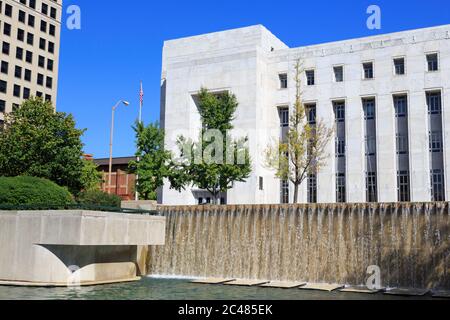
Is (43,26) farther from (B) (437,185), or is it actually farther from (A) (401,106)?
(B) (437,185)

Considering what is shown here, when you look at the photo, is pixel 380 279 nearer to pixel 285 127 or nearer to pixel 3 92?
pixel 285 127

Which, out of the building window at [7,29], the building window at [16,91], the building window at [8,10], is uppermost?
the building window at [8,10]

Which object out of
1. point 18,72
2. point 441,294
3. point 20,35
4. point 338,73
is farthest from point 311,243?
point 20,35

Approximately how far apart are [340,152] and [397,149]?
4728mm

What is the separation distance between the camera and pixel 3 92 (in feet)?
218

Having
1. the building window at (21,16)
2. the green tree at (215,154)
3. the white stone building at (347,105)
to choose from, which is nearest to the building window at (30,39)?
the building window at (21,16)

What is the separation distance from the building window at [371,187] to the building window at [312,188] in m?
4.45

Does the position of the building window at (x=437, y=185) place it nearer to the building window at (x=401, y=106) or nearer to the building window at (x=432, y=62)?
the building window at (x=401, y=106)

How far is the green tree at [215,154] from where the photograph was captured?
3434 cm

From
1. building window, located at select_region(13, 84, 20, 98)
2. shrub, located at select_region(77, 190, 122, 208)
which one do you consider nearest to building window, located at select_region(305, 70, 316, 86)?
shrub, located at select_region(77, 190, 122, 208)

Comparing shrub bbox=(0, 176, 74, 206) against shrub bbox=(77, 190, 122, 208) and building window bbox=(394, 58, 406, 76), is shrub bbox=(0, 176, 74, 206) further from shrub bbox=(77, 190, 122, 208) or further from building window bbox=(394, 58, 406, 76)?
building window bbox=(394, 58, 406, 76)

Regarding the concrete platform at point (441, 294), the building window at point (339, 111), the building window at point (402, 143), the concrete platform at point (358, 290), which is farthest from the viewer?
the building window at point (339, 111)

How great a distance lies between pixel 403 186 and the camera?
42.8 metres
